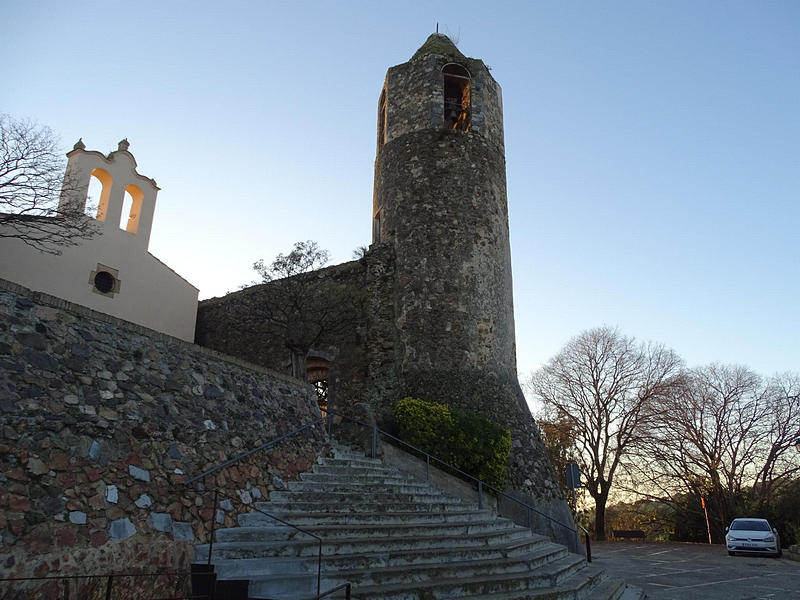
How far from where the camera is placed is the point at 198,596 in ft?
16.1

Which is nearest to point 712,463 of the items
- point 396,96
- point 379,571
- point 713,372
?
point 713,372

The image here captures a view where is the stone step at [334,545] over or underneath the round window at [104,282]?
underneath

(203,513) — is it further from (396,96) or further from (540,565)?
(396,96)

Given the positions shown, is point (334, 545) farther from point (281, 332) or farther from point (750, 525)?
point (750, 525)

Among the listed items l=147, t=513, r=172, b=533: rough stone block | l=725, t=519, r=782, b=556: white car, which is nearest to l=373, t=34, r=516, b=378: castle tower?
l=725, t=519, r=782, b=556: white car

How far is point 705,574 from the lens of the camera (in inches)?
427

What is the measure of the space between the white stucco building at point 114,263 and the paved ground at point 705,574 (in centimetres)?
1357

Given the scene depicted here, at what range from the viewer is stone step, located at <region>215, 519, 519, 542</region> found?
19.8 ft

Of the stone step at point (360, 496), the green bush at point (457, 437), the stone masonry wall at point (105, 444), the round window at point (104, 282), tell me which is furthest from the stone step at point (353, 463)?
the round window at point (104, 282)

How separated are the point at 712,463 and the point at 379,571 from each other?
20.8 meters

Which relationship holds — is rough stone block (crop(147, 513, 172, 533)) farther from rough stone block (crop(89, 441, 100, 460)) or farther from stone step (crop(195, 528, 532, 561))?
rough stone block (crop(89, 441, 100, 460))

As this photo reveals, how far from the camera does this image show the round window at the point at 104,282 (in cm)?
1517

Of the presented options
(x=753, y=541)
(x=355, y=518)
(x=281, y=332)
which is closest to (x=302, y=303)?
(x=281, y=332)

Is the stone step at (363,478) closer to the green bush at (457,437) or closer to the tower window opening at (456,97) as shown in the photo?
the green bush at (457,437)
